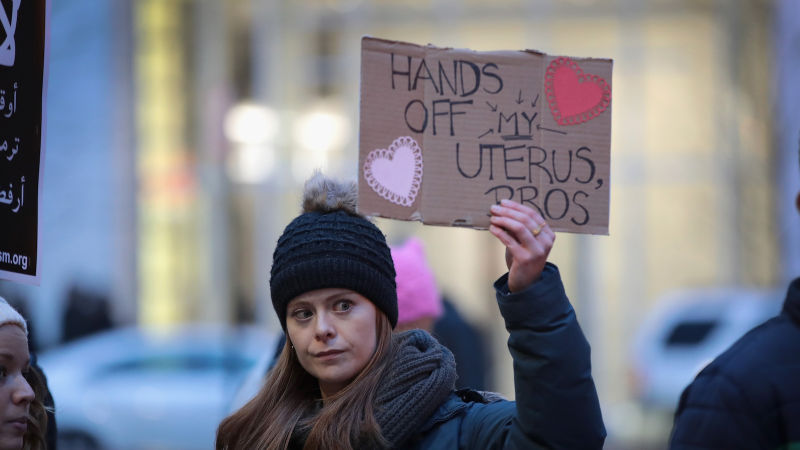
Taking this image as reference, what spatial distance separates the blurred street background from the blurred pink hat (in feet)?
34.8

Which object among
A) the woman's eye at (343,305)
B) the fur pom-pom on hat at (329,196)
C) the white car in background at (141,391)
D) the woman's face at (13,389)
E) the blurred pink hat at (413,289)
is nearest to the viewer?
the woman's face at (13,389)

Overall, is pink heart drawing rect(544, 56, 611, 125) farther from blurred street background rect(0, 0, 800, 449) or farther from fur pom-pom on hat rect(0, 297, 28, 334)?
blurred street background rect(0, 0, 800, 449)

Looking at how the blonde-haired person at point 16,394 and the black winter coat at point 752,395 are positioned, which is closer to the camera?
the black winter coat at point 752,395

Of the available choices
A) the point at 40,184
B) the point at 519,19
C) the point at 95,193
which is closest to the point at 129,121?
the point at 95,193

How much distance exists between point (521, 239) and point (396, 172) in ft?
1.42

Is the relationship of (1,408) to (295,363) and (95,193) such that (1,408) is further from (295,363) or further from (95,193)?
(95,193)

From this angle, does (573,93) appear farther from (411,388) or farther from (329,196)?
(411,388)

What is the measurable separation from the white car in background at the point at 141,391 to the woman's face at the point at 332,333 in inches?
325

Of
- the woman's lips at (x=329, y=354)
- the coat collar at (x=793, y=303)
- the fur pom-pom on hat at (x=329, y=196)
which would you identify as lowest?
the woman's lips at (x=329, y=354)

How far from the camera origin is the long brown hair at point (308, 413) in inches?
115

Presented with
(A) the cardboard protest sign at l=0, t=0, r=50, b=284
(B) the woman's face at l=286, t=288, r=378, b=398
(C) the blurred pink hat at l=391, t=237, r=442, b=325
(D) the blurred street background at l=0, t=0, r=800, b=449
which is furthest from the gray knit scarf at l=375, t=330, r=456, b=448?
(D) the blurred street background at l=0, t=0, r=800, b=449

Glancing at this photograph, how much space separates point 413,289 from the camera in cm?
460

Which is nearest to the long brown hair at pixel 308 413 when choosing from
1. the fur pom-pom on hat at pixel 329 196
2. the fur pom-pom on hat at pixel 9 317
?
the fur pom-pom on hat at pixel 329 196

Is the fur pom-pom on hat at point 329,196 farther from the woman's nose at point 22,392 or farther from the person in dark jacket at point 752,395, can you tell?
the person in dark jacket at point 752,395
